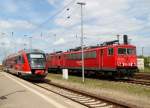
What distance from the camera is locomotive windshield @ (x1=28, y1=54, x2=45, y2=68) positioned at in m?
32.7

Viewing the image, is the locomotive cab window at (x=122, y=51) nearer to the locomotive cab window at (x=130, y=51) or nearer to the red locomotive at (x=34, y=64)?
the locomotive cab window at (x=130, y=51)

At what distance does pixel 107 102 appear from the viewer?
622 inches

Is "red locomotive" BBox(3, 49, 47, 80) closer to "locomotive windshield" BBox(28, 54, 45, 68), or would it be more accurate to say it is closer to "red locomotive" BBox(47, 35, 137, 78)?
"locomotive windshield" BBox(28, 54, 45, 68)

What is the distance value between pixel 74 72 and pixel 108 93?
84.9 ft

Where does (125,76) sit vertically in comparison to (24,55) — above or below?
below

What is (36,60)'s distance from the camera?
33.2 m

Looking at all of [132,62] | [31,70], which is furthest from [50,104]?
[132,62]

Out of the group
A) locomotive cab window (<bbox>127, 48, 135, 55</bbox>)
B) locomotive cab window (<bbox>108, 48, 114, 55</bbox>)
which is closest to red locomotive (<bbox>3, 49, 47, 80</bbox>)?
locomotive cab window (<bbox>108, 48, 114, 55</bbox>)

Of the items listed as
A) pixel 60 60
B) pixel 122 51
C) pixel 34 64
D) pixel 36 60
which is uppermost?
pixel 122 51

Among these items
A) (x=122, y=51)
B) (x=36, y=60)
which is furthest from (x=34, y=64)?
(x=122, y=51)

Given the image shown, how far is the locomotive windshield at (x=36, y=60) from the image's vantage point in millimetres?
32719

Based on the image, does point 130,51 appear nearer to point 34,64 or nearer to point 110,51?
point 110,51

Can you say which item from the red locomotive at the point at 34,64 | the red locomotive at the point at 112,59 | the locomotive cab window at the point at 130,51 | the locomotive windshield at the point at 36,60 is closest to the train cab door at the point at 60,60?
the red locomotive at the point at 112,59

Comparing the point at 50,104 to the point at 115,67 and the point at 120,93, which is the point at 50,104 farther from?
the point at 115,67
